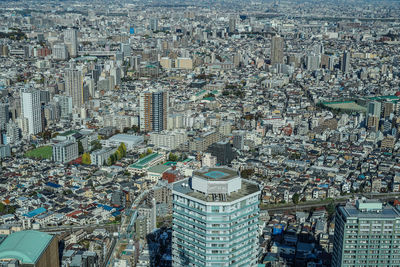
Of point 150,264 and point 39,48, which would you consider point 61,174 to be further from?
point 39,48

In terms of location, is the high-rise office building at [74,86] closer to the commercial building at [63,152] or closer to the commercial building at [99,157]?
the commercial building at [63,152]

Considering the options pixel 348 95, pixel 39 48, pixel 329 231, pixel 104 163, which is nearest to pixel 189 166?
pixel 104 163

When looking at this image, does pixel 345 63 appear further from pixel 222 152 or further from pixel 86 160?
pixel 86 160

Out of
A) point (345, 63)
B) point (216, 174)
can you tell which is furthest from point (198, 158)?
point (345, 63)

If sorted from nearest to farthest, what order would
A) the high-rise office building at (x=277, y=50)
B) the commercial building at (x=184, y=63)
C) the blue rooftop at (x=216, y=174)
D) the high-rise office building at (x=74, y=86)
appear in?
the blue rooftop at (x=216, y=174) → the high-rise office building at (x=74, y=86) → the commercial building at (x=184, y=63) → the high-rise office building at (x=277, y=50)

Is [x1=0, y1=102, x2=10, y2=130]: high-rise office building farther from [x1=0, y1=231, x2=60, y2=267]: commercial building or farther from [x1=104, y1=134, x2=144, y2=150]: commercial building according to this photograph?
[x1=0, y1=231, x2=60, y2=267]: commercial building

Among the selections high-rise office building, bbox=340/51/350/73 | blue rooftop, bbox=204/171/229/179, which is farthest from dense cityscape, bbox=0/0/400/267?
high-rise office building, bbox=340/51/350/73

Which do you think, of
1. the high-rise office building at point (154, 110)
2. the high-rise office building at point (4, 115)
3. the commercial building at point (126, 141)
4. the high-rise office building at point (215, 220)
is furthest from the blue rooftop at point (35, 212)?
the high-rise office building at point (4, 115)

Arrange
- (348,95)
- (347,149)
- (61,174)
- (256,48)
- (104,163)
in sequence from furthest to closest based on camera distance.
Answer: (256,48)
(348,95)
(347,149)
(104,163)
(61,174)
